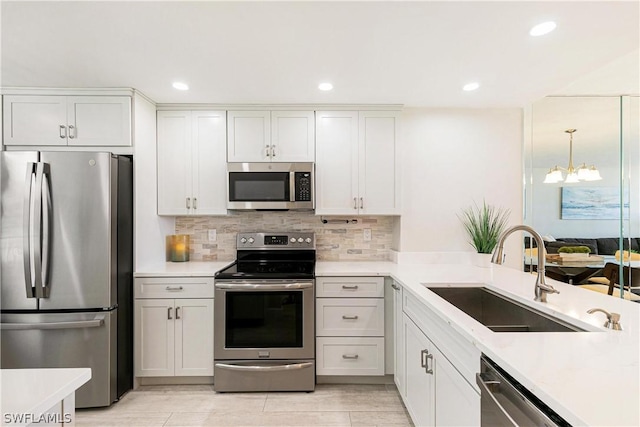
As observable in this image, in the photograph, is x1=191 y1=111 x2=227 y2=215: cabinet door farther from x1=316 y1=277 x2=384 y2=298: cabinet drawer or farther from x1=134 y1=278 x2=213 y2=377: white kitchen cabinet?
x1=316 y1=277 x2=384 y2=298: cabinet drawer

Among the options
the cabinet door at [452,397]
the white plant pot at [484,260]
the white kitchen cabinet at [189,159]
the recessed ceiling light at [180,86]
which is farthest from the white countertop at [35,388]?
the white plant pot at [484,260]

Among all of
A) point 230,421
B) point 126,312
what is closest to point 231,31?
point 126,312

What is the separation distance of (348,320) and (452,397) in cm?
133

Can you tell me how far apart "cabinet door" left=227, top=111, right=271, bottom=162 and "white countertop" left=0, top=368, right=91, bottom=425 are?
91.5 inches

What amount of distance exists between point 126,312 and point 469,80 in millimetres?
3030

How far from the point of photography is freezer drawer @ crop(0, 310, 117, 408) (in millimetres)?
2389

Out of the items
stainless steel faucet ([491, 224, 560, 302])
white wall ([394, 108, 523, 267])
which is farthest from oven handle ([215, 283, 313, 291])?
stainless steel faucet ([491, 224, 560, 302])

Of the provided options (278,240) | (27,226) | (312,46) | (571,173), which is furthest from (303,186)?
(571,173)

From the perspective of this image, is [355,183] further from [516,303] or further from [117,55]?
[117,55]

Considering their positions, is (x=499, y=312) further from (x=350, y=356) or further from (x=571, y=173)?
(x=571, y=173)

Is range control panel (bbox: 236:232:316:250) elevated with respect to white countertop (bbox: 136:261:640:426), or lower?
elevated

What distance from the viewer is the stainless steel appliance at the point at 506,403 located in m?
0.86

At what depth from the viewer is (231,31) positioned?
1.83 metres

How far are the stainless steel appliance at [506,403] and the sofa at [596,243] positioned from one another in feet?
8.15
